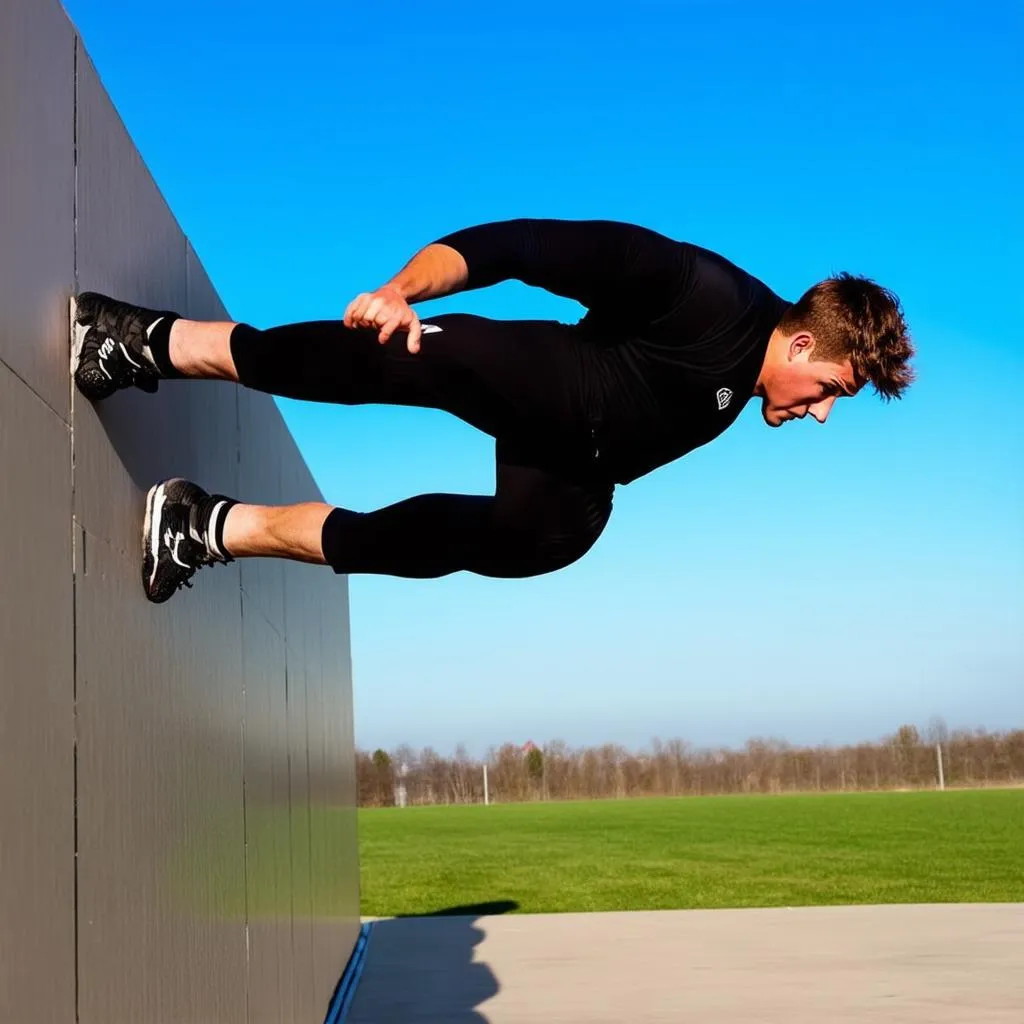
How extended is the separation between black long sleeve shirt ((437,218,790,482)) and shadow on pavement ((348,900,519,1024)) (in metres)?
4.19

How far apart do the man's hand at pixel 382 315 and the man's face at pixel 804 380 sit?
3.07 ft

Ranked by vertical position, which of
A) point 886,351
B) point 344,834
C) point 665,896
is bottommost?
point 665,896

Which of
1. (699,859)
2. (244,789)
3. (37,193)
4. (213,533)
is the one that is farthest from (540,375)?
(699,859)

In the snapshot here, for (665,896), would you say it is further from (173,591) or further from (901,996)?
(173,591)

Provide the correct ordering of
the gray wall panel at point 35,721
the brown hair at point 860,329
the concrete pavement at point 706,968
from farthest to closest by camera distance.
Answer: the concrete pavement at point 706,968 < the brown hair at point 860,329 < the gray wall panel at point 35,721

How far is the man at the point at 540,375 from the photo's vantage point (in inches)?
98.3

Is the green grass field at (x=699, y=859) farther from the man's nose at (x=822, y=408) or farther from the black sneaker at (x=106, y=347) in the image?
the black sneaker at (x=106, y=347)

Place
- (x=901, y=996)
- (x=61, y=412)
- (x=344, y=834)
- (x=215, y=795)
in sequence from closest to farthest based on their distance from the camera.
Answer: (x=61, y=412) < (x=215, y=795) < (x=901, y=996) < (x=344, y=834)

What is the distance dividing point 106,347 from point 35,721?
2.21 ft

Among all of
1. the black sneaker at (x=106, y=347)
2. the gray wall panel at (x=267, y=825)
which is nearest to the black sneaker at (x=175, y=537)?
the black sneaker at (x=106, y=347)

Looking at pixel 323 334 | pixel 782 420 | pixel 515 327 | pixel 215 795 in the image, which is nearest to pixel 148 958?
pixel 215 795

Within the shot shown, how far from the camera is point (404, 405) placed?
266 cm

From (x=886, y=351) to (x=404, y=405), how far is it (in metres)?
0.94

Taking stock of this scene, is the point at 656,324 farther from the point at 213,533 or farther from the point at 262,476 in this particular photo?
the point at 262,476
